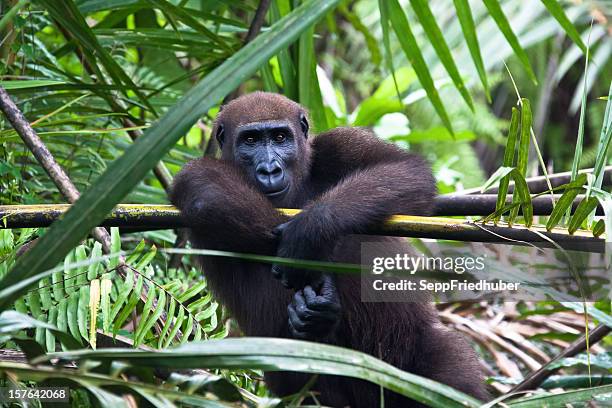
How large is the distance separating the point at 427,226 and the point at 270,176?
1113mm

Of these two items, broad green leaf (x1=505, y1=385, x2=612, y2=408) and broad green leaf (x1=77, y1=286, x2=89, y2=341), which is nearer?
broad green leaf (x1=505, y1=385, x2=612, y2=408)

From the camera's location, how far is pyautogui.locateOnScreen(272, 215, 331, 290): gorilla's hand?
2592mm

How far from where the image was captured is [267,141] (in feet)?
11.2

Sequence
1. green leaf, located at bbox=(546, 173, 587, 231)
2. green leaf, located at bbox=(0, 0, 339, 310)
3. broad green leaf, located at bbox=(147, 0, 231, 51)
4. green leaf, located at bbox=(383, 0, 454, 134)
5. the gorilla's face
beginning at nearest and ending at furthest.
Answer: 1. green leaf, located at bbox=(0, 0, 339, 310)
2. green leaf, located at bbox=(546, 173, 587, 231)
3. broad green leaf, located at bbox=(147, 0, 231, 51)
4. the gorilla's face
5. green leaf, located at bbox=(383, 0, 454, 134)

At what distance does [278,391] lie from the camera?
309cm

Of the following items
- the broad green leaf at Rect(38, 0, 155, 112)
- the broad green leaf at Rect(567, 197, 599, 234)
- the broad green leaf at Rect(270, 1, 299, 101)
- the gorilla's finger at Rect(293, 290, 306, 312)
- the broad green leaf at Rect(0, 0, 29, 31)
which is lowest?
the gorilla's finger at Rect(293, 290, 306, 312)

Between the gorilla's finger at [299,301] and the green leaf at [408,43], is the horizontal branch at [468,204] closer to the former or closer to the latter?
the green leaf at [408,43]

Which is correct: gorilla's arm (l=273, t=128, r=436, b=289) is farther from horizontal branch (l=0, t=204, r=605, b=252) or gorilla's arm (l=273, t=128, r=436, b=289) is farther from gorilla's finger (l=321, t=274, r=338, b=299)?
horizontal branch (l=0, t=204, r=605, b=252)

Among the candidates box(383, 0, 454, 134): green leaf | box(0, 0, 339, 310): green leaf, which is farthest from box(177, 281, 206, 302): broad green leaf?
box(0, 0, 339, 310): green leaf

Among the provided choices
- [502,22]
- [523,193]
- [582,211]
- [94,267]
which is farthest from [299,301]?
[502,22]

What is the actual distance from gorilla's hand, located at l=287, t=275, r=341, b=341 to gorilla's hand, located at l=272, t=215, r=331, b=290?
57 mm

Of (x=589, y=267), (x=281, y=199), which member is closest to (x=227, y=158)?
(x=281, y=199)

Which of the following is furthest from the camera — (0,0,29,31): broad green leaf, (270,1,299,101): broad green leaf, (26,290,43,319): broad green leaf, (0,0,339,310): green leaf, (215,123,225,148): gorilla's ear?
(270,1,299,101): broad green leaf

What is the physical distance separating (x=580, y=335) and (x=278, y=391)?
1521mm
